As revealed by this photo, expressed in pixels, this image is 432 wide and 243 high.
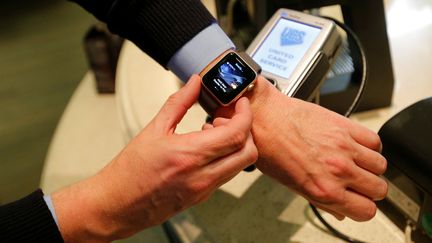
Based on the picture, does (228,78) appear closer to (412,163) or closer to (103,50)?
(412,163)

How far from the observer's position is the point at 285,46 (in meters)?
0.62

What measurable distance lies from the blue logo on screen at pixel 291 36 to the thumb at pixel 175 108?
17 centimetres

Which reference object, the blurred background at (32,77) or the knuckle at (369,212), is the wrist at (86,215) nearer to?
the knuckle at (369,212)

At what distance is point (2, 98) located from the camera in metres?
1.77

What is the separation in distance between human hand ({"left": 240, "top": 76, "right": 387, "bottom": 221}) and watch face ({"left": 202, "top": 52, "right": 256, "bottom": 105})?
0.10 ft

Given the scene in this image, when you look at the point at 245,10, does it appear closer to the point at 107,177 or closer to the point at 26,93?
the point at 107,177

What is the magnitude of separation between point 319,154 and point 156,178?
0.20 m

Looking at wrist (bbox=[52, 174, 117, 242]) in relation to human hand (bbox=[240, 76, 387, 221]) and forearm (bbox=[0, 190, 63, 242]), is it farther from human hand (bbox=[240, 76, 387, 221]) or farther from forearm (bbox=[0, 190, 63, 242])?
human hand (bbox=[240, 76, 387, 221])

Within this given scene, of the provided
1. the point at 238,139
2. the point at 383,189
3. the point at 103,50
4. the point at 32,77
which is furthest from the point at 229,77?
the point at 32,77

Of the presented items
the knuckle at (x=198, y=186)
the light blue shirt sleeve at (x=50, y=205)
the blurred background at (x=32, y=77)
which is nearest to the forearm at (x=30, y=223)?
the light blue shirt sleeve at (x=50, y=205)

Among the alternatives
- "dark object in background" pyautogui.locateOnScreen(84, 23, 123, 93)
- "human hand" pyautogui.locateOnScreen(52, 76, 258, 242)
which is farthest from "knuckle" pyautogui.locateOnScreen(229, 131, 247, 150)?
"dark object in background" pyautogui.locateOnScreen(84, 23, 123, 93)

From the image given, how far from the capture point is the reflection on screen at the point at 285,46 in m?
0.60

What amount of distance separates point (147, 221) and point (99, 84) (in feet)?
1.84

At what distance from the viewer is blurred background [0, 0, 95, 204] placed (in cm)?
150
